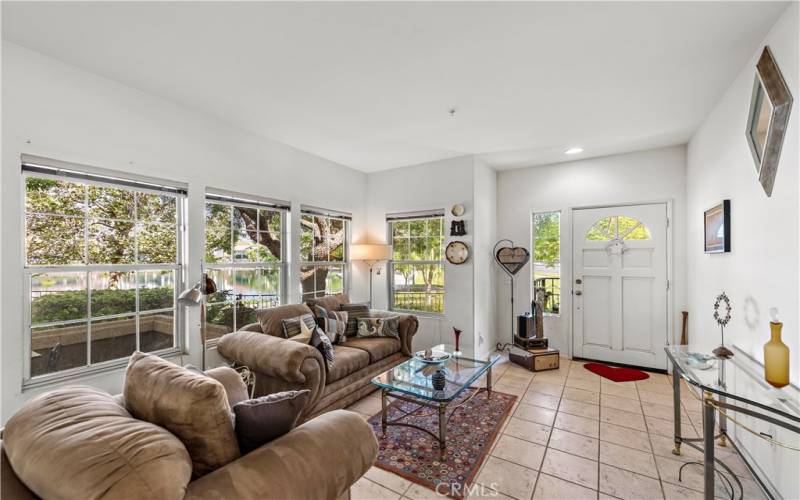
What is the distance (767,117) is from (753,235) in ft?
2.27

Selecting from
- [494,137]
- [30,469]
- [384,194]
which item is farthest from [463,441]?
[384,194]

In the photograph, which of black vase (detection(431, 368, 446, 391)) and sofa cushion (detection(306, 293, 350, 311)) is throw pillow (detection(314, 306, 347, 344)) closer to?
sofa cushion (detection(306, 293, 350, 311))

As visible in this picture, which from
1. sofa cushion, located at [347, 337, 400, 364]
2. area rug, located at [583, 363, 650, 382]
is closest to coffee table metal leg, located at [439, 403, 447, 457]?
sofa cushion, located at [347, 337, 400, 364]

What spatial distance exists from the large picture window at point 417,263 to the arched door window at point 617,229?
1908 mm

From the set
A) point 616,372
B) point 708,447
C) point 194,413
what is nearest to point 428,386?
point 708,447

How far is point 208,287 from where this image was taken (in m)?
2.69

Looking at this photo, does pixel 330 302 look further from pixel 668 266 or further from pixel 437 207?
pixel 668 266

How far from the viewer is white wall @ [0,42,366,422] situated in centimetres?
195

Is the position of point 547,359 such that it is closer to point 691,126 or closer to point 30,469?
point 691,126

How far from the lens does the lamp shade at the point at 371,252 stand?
170 inches

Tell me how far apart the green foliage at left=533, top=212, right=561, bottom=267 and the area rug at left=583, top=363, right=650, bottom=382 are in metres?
1.32

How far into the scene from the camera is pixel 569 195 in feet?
14.2

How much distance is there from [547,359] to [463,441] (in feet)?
6.37

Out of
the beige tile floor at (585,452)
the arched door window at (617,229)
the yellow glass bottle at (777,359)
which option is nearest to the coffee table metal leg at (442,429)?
the beige tile floor at (585,452)
